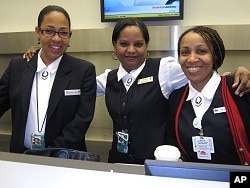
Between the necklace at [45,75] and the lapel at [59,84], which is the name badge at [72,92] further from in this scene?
the necklace at [45,75]

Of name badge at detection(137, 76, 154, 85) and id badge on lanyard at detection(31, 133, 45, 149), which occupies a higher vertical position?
name badge at detection(137, 76, 154, 85)

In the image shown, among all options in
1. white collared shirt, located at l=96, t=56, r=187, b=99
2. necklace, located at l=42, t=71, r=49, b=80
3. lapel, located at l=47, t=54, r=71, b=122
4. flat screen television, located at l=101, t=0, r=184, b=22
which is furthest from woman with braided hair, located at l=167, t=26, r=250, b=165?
flat screen television, located at l=101, t=0, r=184, b=22

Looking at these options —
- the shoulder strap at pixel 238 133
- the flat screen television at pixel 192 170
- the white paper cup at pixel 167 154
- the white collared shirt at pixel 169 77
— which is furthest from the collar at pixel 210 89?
the flat screen television at pixel 192 170

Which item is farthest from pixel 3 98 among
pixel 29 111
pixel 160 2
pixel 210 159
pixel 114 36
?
pixel 160 2

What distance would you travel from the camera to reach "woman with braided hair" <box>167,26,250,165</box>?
3.96 feet

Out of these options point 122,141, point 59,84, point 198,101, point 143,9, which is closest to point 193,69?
point 198,101

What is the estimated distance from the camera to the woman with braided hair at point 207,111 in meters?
1.21

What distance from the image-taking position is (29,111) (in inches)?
58.9

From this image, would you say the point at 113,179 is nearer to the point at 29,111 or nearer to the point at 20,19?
the point at 29,111

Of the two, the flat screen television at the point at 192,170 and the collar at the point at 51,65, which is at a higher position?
the collar at the point at 51,65

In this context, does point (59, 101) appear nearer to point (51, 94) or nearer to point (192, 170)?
point (51, 94)

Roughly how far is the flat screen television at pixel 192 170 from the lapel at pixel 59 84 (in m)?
Result: 1.00

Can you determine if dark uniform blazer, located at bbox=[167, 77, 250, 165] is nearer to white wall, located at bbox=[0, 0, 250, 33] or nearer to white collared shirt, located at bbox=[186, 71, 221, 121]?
white collared shirt, located at bbox=[186, 71, 221, 121]

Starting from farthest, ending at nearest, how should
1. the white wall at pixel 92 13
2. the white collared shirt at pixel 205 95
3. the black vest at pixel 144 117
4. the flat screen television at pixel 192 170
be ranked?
the white wall at pixel 92 13
the black vest at pixel 144 117
the white collared shirt at pixel 205 95
the flat screen television at pixel 192 170
